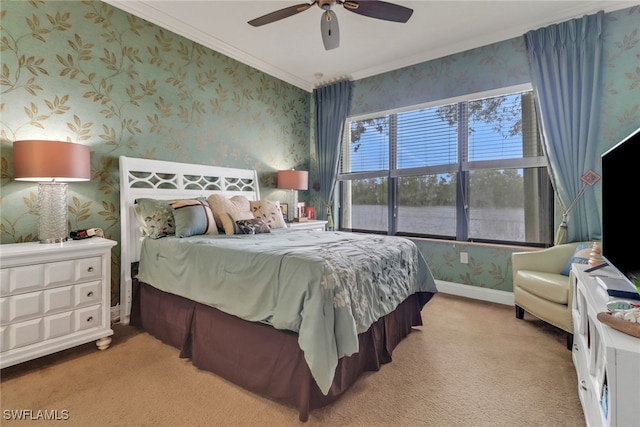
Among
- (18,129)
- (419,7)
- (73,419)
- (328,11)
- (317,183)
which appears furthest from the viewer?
(317,183)

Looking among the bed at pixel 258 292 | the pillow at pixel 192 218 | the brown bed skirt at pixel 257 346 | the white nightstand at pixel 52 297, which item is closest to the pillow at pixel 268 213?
the bed at pixel 258 292

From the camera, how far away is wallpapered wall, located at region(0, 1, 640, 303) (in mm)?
2271

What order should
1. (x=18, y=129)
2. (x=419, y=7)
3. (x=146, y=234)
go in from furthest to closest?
(x=419, y=7) → (x=146, y=234) → (x=18, y=129)

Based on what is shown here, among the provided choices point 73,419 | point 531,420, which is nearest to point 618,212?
point 531,420

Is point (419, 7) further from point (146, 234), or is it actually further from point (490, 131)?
point (146, 234)

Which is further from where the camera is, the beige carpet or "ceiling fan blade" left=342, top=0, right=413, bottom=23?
"ceiling fan blade" left=342, top=0, right=413, bottom=23

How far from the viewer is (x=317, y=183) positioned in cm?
485

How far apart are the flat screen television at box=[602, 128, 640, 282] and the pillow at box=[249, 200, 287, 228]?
2.64m

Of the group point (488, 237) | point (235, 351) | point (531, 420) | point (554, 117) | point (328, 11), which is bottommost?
point (531, 420)

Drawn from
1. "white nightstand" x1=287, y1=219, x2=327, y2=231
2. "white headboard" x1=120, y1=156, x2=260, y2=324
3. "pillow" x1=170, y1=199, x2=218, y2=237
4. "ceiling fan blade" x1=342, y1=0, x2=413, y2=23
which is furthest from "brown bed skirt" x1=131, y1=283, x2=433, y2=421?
"ceiling fan blade" x1=342, y1=0, x2=413, y2=23

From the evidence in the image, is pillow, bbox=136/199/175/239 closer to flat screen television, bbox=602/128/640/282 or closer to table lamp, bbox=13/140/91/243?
table lamp, bbox=13/140/91/243

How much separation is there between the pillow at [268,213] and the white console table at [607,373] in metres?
2.54

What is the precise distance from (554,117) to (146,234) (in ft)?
13.1

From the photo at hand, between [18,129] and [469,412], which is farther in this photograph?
[18,129]
